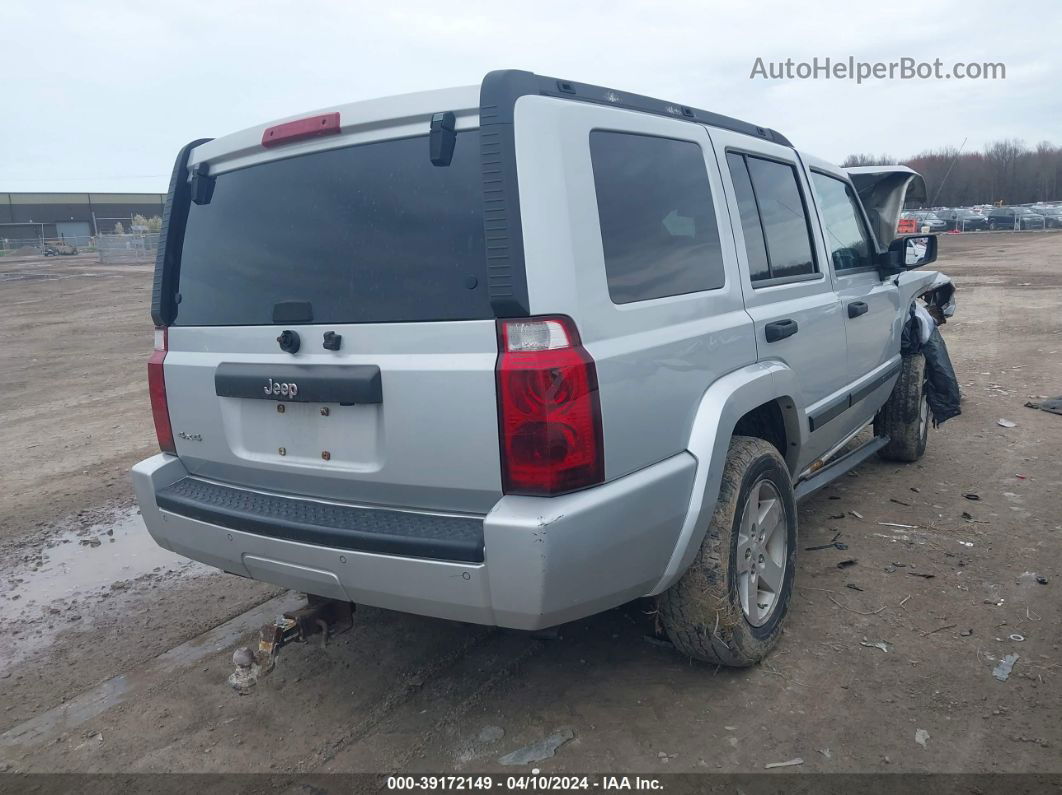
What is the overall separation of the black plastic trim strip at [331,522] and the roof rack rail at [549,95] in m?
1.22

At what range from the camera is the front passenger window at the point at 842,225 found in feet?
14.5

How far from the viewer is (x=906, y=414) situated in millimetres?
5625

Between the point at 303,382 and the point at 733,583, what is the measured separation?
5.51ft

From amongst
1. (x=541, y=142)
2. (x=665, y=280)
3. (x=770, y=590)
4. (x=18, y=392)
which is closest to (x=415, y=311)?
(x=541, y=142)

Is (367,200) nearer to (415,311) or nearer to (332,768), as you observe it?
(415,311)

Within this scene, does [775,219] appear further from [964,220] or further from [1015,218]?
[964,220]

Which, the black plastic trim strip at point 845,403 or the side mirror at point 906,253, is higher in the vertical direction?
the side mirror at point 906,253

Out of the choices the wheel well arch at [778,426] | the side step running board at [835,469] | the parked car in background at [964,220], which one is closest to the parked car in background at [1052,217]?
the parked car in background at [964,220]

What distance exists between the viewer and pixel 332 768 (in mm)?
2736

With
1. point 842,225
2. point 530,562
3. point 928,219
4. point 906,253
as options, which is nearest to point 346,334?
point 530,562

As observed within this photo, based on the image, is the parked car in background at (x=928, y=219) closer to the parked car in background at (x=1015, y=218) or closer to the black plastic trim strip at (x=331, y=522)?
the parked car in background at (x=1015, y=218)

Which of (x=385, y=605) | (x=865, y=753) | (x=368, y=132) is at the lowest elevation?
(x=865, y=753)

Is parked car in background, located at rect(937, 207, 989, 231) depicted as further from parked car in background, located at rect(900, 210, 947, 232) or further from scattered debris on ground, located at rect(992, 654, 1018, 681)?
scattered debris on ground, located at rect(992, 654, 1018, 681)

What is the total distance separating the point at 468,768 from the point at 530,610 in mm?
726
